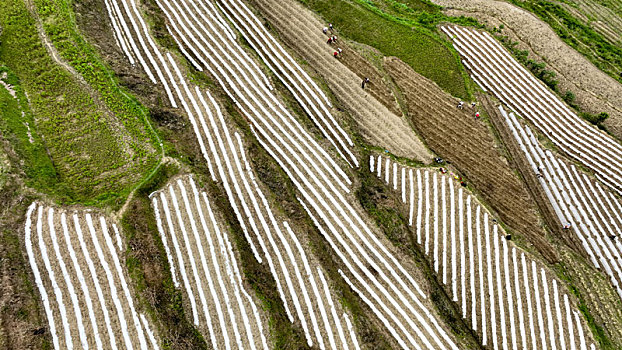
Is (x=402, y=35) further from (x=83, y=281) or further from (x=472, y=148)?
(x=83, y=281)

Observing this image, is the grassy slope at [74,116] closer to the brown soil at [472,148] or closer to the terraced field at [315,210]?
the terraced field at [315,210]

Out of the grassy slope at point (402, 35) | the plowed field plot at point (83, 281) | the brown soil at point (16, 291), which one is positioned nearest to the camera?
the brown soil at point (16, 291)

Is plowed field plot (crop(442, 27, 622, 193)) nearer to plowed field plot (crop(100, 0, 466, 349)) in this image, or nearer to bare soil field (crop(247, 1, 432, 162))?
bare soil field (crop(247, 1, 432, 162))

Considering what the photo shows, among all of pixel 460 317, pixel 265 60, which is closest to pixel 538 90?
pixel 460 317

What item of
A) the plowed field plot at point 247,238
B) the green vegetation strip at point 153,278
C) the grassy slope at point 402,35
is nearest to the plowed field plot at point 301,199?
the plowed field plot at point 247,238

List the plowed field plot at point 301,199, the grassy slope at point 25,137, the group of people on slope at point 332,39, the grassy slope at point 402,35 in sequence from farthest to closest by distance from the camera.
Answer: the grassy slope at point 402,35 < the group of people on slope at point 332,39 < the plowed field plot at point 301,199 < the grassy slope at point 25,137

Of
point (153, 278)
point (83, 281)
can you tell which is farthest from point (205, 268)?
point (83, 281)
